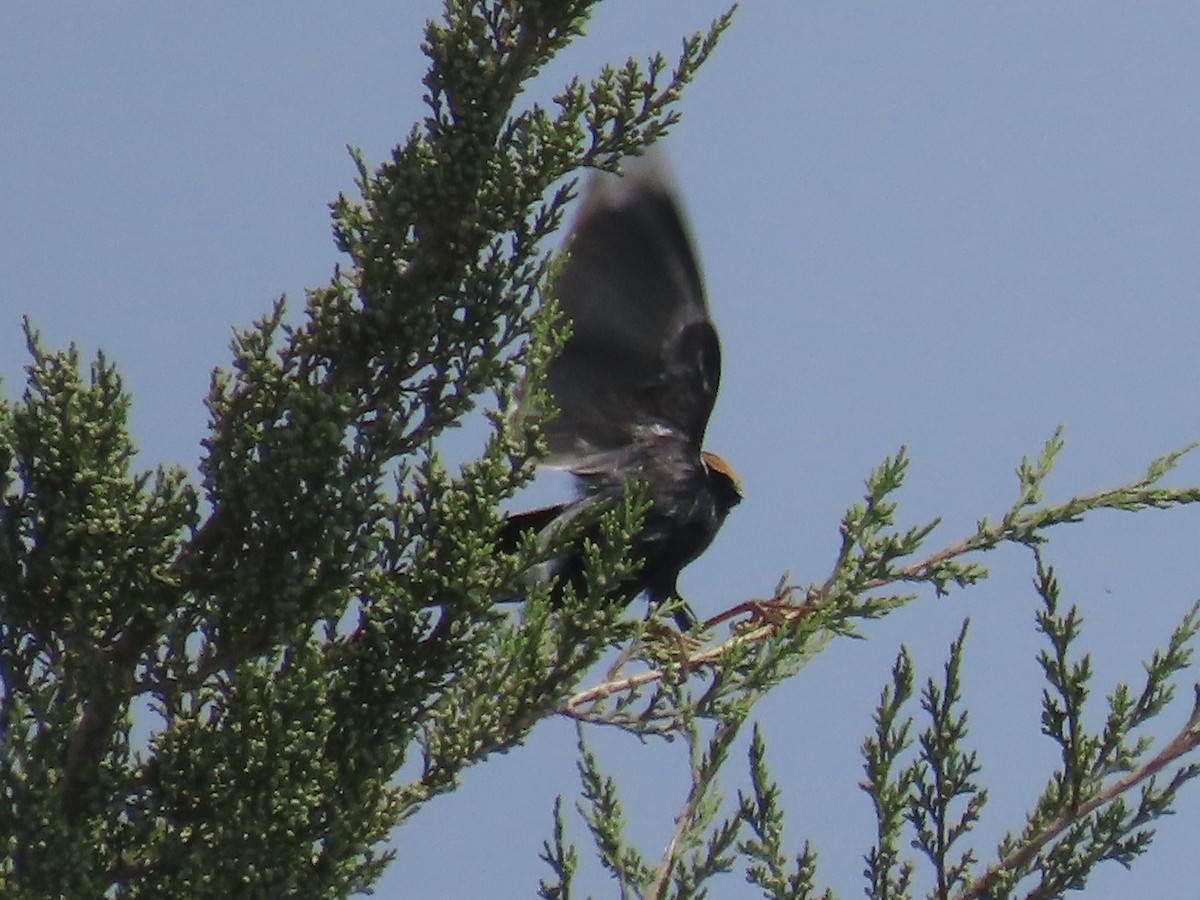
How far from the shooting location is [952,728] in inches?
147

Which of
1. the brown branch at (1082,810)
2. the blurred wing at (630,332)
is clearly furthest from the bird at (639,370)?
the brown branch at (1082,810)

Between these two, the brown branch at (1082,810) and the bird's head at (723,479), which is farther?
the bird's head at (723,479)

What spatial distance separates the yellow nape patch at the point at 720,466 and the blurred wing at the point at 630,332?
0.10 metres

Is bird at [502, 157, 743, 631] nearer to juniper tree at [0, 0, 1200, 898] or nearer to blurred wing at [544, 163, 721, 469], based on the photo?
blurred wing at [544, 163, 721, 469]

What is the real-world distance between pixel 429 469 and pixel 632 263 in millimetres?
2065

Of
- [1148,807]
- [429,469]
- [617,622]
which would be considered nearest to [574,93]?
[429,469]

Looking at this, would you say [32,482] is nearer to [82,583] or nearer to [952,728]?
[82,583]

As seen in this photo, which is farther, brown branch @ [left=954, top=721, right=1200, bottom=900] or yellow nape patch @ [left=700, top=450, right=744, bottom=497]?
yellow nape patch @ [left=700, top=450, right=744, bottom=497]

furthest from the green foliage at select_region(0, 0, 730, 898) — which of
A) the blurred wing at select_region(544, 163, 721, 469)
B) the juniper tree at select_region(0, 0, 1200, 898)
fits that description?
the blurred wing at select_region(544, 163, 721, 469)

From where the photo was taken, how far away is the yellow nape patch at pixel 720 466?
543 centimetres

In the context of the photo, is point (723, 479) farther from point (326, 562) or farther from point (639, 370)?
point (326, 562)

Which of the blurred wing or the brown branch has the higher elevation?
the blurred wing

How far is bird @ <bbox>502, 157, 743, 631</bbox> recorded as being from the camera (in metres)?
5.17

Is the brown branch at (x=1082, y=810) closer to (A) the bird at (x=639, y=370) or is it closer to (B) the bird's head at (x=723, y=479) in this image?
(A) the bird at (x=639, y=370)
